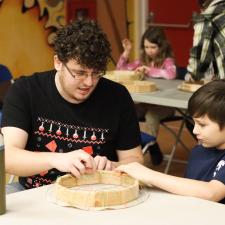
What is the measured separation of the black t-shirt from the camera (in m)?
2.11

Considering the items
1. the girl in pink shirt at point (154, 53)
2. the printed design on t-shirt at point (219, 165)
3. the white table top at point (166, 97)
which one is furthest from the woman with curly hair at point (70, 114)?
the girl in pink shirt at point (154, 53)

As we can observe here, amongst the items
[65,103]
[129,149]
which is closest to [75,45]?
[65,103]

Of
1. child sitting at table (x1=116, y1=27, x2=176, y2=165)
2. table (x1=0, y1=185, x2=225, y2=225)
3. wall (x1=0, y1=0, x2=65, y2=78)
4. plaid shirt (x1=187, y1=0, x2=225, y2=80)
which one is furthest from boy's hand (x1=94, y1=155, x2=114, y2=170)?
wall (x1=0, y1=0, x2=65, y2=78)

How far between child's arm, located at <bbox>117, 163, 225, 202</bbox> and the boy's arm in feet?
0.55

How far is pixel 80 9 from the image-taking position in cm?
604

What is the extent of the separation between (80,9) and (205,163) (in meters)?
4.29

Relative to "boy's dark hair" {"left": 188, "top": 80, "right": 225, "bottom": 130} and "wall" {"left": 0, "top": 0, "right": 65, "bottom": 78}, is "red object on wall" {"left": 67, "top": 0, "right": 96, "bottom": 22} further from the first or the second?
"boy's dark hair" {"left": 188, "top": 80, "right": 225, "bottom": 130}

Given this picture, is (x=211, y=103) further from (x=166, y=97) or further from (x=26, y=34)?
(x=26, y=34)

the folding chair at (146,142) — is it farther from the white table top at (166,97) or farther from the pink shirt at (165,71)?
the pink shirt at (165,71)

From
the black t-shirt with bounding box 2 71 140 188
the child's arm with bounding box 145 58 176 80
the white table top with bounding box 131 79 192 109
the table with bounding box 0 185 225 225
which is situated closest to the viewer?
the table with bounding box 0 185 225 225

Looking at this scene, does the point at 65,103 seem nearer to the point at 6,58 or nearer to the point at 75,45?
the point at 75,45

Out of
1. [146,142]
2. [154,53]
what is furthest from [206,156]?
[154,53]

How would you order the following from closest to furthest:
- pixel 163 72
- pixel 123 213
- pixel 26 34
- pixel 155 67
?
pixel 123 213 < pixel 163 72 < pixel 155 67 < pixel 26 34

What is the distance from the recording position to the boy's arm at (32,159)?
173cm
